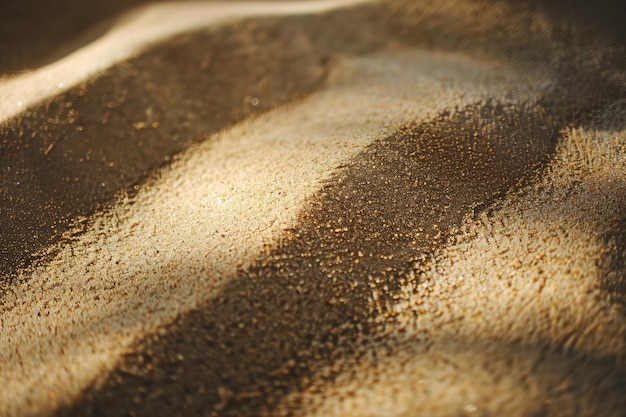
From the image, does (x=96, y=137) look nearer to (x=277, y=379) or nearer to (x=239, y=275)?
(x=239, y=275)

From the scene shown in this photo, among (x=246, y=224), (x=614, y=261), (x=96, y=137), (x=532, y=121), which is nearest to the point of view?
(x=614, y=261)

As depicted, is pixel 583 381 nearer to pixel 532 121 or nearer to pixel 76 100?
pixel 532 121

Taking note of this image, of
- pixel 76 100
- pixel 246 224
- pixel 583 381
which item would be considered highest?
pixel 76 100

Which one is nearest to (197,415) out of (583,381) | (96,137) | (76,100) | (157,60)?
(583,381)

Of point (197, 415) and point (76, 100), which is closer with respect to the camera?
point (197, 415)

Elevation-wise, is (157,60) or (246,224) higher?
(157,60)

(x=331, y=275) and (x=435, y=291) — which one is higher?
(x=331, y=275)

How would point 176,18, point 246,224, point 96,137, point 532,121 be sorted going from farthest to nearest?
point 176,18
point 96,137
point 532,121
point 246,224

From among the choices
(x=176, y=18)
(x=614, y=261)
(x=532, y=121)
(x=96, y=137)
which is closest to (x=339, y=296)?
(x=614, y=261)
